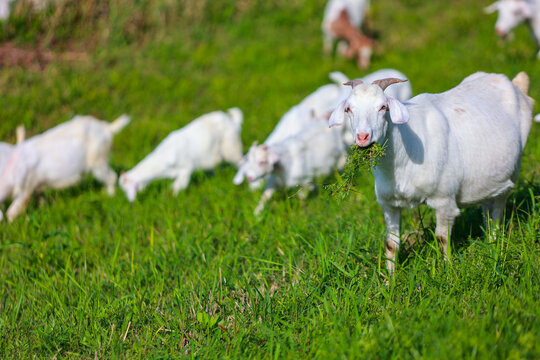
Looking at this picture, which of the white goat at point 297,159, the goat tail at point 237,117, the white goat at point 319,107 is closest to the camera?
the white goat at point 297,159

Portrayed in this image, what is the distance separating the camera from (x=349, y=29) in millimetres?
10562

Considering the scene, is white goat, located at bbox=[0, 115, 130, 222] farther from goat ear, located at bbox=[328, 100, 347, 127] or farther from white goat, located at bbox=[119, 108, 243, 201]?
goat ear, located at bbox=[328, 100, 347, 127]

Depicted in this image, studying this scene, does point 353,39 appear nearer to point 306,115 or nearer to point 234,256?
point 306,115

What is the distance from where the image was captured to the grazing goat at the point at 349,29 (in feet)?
33.4

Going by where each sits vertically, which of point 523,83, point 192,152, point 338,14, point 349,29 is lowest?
point 192,152

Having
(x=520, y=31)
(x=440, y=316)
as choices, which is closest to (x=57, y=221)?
(x=440, y=316)

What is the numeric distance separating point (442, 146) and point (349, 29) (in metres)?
7.80

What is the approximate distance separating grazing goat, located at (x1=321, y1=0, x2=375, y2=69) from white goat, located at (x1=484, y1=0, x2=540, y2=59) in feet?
7.75

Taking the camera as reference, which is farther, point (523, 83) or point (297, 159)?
point (297, 159)

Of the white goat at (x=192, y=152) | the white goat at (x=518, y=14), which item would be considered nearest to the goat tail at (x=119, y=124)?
the white goat at (x=192, y=152)

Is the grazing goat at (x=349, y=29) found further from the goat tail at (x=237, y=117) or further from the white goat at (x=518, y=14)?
the goat tail at (x=237, y=117)

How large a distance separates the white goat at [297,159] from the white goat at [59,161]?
6.92ft

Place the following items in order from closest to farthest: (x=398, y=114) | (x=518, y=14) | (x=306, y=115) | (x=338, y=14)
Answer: (x=398, y=114) → (x=306, y=115) → (x=518, y=14) → (x=338, y=14)

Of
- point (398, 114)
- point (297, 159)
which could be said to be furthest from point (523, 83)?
point (297, 159)
